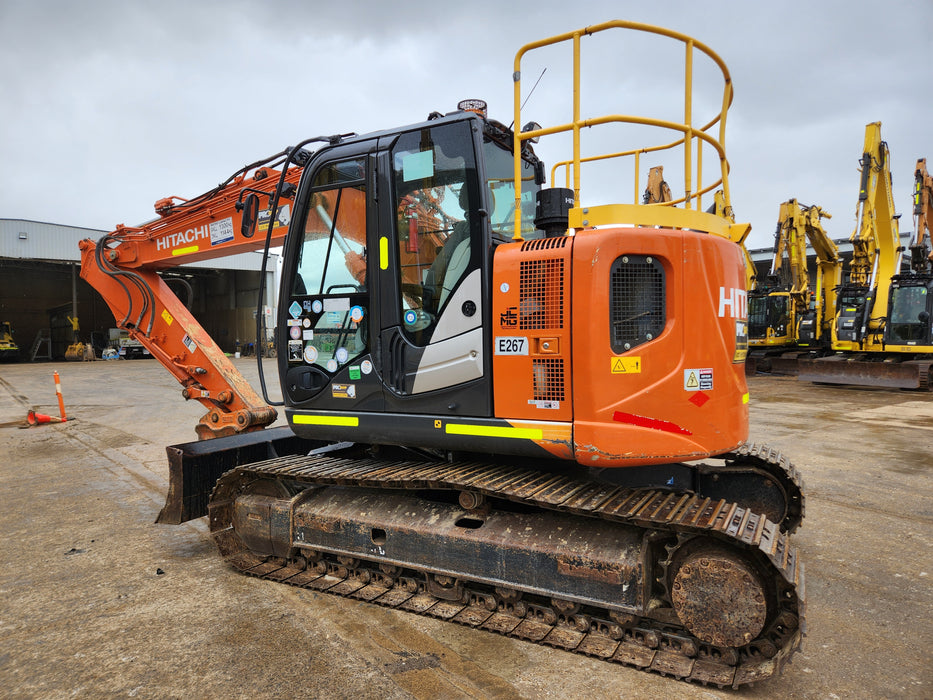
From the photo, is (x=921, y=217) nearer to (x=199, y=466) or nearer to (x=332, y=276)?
(x=332, y=276)

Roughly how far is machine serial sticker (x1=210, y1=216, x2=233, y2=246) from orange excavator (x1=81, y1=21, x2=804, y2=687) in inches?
25.8

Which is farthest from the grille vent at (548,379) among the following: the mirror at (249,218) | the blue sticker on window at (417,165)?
the mirror at (249,218)

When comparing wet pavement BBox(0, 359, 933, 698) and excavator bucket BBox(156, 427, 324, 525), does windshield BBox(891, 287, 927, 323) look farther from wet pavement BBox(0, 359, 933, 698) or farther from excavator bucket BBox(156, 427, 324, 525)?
excavator bucket BBox(156, 427, 324, 525)

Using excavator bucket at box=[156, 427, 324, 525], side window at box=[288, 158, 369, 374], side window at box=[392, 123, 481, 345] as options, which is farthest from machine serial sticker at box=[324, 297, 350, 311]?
excavator bucket at box=[156, 427, 324, 525]

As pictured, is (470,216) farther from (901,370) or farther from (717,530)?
(901,370)

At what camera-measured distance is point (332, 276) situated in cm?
393

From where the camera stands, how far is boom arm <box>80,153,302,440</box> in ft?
18.1

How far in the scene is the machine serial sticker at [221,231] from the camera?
5211mm

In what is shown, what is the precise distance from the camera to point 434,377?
3.54 meters

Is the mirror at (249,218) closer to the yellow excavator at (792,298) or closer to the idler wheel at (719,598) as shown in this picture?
the idler wheel at (719,598)

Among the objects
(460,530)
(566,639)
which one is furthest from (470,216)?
(566,639)

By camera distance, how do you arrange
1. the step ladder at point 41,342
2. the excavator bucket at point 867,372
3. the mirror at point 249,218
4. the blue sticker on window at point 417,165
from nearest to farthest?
1. the blue sticker on window at point 417,165
2. the mirror at point 249,218
3. the excavator bucket at point 867,372
4. the step ladder at point 41,342

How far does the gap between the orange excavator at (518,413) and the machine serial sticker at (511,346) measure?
0.01m

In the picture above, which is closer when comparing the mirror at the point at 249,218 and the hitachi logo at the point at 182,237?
the mirror at the point at 249,218
